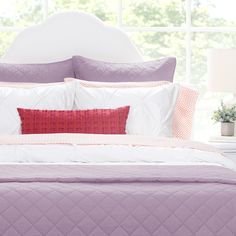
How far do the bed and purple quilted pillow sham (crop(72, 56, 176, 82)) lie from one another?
3.02 feet

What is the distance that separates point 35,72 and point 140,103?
0.73 m

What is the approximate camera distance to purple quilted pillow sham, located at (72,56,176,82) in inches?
171

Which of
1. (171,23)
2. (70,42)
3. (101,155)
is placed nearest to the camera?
(101,155)

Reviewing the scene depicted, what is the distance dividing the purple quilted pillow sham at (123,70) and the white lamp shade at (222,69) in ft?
0.82

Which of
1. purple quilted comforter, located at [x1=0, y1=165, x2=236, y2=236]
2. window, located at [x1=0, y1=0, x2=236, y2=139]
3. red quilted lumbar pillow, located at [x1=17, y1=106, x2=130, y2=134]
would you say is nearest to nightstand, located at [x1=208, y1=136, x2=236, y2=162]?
window, located at [x1=0, y1=0, x2=236, y2=139]

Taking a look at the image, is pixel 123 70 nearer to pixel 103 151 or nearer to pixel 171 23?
pixel 171 23

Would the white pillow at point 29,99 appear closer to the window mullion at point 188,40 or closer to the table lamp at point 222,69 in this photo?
the table lamp at point 222,69

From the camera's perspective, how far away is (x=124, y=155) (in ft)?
10.8

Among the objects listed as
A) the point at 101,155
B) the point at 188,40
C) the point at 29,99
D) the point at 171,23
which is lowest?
the point at 101,155

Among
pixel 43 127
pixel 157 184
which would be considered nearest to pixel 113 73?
pixel 43 127

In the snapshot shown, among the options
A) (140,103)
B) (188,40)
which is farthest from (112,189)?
(188,40)

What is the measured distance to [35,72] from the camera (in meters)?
4.36

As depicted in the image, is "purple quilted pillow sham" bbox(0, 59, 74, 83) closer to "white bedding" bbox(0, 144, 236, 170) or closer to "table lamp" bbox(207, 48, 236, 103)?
"table lamp" bbox(207, 48, 236, 103)

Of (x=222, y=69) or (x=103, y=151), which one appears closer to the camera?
(x=103, y=151)
